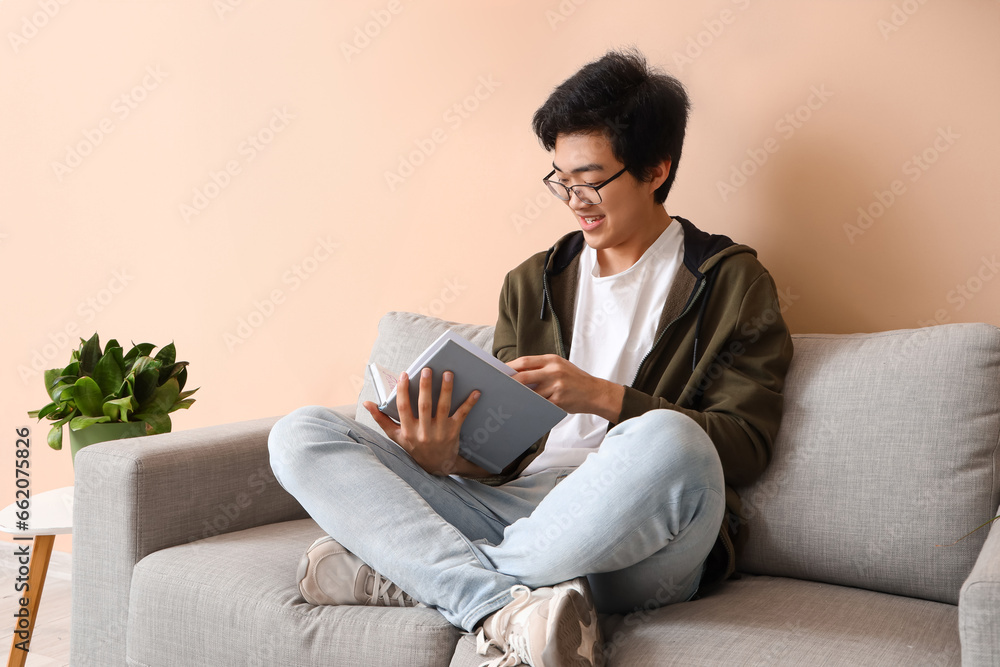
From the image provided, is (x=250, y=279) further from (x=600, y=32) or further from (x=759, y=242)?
(x=759, y=242)

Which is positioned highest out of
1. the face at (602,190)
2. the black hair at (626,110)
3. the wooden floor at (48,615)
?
the black hair at (626,110)

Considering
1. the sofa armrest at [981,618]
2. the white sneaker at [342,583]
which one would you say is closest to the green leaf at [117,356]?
the white sneaker at [342,583]

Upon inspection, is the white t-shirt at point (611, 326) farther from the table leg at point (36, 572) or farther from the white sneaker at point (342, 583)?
the table leg at point (36, 572)

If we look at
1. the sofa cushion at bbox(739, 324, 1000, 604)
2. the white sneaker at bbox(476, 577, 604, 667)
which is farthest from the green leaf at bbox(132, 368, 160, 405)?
the sofa cushion at bbox(739, 324, 1000, 604)

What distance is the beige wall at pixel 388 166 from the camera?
1577mm

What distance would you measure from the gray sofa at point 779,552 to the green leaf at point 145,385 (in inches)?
10.4

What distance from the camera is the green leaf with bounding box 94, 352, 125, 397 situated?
177 cm

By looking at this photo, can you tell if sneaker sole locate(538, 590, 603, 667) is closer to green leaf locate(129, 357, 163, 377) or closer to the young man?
the young man

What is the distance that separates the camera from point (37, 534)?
167 cm

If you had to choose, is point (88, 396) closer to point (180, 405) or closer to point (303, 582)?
point (180, 405)

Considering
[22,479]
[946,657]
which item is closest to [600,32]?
[946,657]

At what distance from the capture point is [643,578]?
1.16 meters

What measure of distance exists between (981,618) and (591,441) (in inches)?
29.4

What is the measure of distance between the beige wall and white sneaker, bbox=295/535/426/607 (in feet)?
3.16
